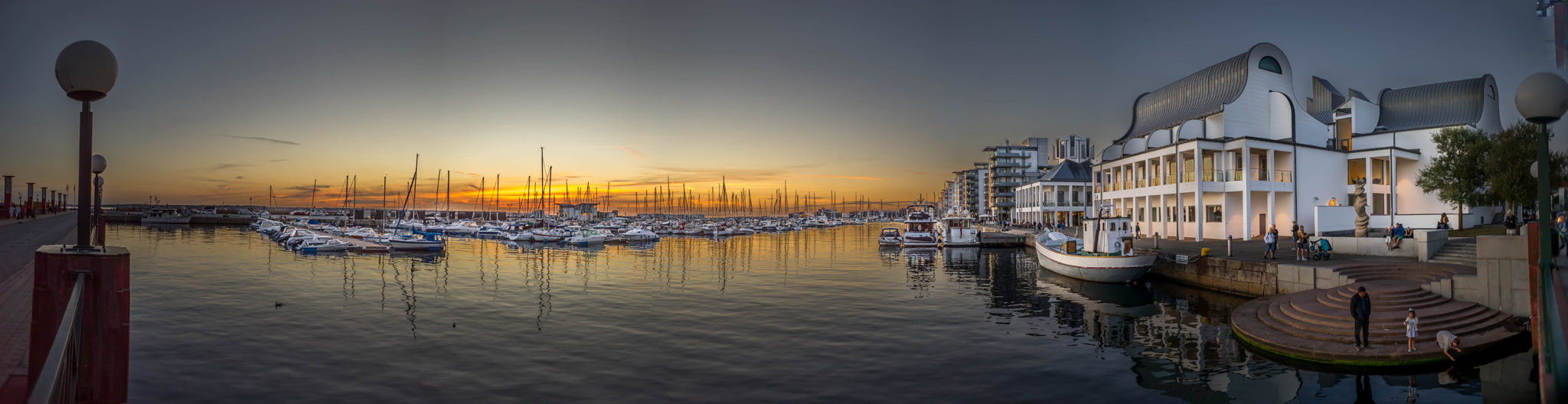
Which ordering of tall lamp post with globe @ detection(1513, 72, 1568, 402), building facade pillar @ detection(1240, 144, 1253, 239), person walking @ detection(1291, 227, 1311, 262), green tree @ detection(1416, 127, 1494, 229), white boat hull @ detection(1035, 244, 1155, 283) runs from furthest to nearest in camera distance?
building facade pillar @ detection(1240, 144, 1253, 239)
green tree @ detection(1416, 127, 1494, 229)
white boat hull @ detection(1035, 244, 1155, 283)
person walking @ detection(1291, 227, 1311, 262)
tall lamp post with globe @ detection(1513, 72, 1568, 402)

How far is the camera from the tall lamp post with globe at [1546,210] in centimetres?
698

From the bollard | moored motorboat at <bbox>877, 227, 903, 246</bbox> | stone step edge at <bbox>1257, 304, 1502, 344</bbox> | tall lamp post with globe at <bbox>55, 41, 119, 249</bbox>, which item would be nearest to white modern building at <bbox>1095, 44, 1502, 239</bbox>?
moored motorboat at <bbox>877, 227, 903, 246</bbox>

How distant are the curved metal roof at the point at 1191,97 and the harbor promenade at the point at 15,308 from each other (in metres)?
52.4

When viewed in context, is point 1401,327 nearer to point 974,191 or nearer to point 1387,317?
point 1387,317

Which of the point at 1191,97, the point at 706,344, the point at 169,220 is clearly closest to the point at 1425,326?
the point at 706,344

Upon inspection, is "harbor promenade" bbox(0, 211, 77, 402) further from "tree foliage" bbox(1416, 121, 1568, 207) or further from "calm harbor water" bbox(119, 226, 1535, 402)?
"tree foliage" bbox(1416, 121, 1568, 207)

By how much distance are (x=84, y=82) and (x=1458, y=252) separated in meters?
33.8

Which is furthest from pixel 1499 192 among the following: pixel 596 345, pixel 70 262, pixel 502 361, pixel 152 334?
pixel 152 334

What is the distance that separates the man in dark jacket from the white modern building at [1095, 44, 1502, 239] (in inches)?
1023

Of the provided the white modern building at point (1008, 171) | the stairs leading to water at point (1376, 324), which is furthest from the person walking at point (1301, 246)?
the white modern building at point (1008, 171)

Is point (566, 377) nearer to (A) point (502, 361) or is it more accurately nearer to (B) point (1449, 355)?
(A) point (502, 361)

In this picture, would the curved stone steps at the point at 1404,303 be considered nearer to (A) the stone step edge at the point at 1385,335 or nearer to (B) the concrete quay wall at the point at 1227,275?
(A) the stone step edge at the point at 1385,335

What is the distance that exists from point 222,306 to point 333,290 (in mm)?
5266

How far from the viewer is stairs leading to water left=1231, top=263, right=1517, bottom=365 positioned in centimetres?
1471
